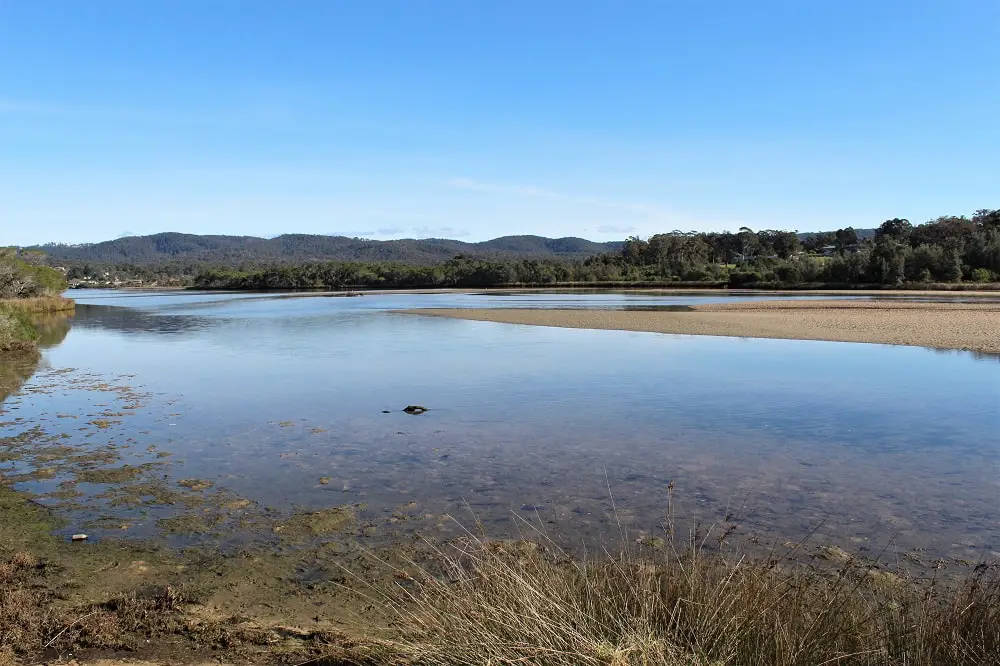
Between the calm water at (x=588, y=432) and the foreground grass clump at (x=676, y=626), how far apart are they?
295cm

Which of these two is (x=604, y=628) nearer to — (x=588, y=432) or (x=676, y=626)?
(x=676, y=626)

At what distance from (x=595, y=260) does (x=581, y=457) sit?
12481 centimetres

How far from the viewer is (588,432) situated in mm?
11906

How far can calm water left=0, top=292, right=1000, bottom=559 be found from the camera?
26.5 ft

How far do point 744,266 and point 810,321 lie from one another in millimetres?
68380

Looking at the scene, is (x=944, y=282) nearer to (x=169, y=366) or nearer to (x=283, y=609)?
(x=169, y=366)

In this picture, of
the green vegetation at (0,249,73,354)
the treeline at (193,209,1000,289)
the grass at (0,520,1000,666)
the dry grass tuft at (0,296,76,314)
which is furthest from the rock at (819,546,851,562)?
the treeline at (193,209,1000,289)

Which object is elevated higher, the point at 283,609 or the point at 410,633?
the point at 410,633

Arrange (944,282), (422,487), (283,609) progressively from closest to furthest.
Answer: (283,609)
(422,487)
(944,282)

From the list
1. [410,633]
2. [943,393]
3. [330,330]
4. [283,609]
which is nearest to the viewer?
[410,633]

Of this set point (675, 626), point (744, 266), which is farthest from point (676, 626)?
point (744, 266)

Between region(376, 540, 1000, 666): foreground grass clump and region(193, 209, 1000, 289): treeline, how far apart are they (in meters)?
79.0

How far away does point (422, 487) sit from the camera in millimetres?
8898

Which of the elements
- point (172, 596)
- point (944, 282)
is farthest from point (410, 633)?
point (944, 282)
